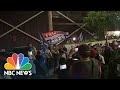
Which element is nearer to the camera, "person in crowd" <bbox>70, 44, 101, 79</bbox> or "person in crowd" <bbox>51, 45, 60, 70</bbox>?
"person in crowd" <bbox>70, 44, 101, 79</bbox>

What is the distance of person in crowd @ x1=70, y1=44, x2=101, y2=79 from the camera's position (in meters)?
6.69

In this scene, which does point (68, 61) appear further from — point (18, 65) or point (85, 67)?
point (18, 65)

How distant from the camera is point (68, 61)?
23.7 feet

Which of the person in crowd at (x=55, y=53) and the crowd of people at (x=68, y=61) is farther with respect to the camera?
the person in crowd at (x=55, y=53)

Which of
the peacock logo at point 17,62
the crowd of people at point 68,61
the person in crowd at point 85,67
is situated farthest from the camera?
the peacock logo at point 17,62

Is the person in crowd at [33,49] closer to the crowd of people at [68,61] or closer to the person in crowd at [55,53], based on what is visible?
the crowd of people at [68,61]

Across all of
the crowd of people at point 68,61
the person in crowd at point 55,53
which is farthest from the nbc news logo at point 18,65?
the person in crowd at point 55,53

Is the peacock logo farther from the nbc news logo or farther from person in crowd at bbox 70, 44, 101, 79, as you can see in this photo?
person in crowd at bbox 70, 44, 101, 79

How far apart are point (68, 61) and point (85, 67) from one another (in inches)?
25.0

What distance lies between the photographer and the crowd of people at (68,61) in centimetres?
721

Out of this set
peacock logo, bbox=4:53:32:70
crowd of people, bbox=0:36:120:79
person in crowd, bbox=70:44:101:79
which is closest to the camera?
person in crowd, bbox=70:44:101:79

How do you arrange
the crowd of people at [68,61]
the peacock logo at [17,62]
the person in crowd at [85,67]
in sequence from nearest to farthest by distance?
the person in crowd at [85,67]
the crowd of people at [68,61]
the peacock logo at [17,62]

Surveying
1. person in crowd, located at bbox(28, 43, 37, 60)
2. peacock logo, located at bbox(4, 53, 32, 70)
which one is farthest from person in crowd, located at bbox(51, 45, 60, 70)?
peacock logo, located at bbox(4, 53, 32, 70)
